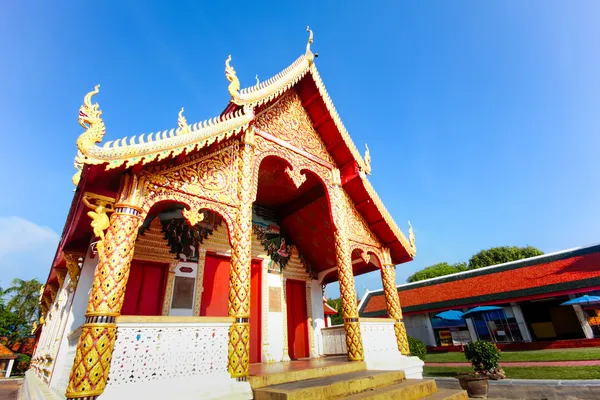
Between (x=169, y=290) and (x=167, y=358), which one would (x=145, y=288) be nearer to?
(x=169, y=290)

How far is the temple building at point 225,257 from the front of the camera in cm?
308

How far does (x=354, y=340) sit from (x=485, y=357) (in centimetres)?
495

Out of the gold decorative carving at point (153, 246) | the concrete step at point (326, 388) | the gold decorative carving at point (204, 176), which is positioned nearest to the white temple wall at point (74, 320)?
the gold decorative carving at point (153, 246)

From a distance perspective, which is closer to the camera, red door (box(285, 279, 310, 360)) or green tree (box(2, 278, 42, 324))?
red door (box(285, 279, 310, 360))

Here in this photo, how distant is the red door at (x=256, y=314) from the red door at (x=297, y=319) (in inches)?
38.0

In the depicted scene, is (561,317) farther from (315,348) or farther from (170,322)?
(170,322)

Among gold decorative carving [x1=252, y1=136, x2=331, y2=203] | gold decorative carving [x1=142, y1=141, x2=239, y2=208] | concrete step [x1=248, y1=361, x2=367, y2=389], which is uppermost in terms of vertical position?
gold decorative carving [x1=252, y1=136, x2=331, y2=203]

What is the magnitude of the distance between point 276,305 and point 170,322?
14.1 feet

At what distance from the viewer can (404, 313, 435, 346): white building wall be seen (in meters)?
17.2

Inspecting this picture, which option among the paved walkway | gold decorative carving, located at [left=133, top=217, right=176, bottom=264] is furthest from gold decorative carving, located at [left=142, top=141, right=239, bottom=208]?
the paved walkway

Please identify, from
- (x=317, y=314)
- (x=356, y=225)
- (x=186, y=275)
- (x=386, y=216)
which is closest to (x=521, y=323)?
(x=317, y=314)

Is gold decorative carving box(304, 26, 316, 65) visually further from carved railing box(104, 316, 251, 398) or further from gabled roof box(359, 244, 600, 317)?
gabled roof box(359, 244, 600, 317)

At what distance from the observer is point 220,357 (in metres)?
3.49

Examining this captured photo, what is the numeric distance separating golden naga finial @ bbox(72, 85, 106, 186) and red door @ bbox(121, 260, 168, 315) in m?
2.78
